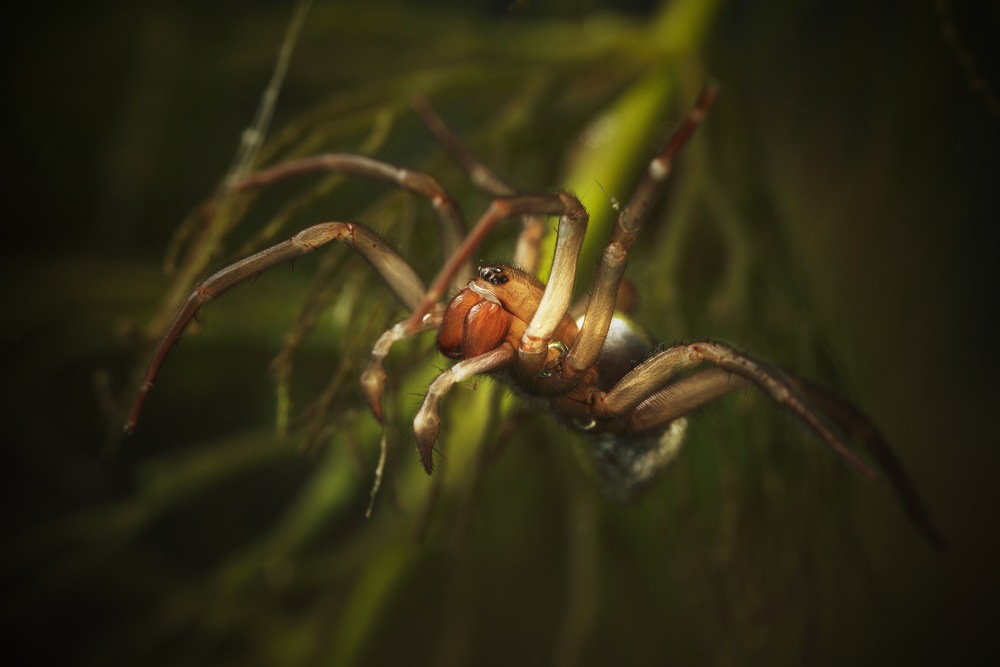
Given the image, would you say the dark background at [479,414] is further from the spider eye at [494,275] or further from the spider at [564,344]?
the spider eye at [494,275]

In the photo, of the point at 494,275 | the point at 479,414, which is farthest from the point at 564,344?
the point at 479,414

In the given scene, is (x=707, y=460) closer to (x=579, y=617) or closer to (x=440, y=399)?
(x=579, y=617)

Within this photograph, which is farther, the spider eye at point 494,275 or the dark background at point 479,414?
the dark background at point 479,414

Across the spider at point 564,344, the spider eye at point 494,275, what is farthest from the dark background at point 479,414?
the spider eye at point 494,275

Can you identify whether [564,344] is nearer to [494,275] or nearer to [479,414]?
[494,275]

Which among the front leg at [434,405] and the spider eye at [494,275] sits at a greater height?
the spider eye at [494,275]

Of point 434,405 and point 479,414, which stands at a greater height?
point 434,405

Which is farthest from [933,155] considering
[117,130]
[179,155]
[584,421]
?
[117,130]
